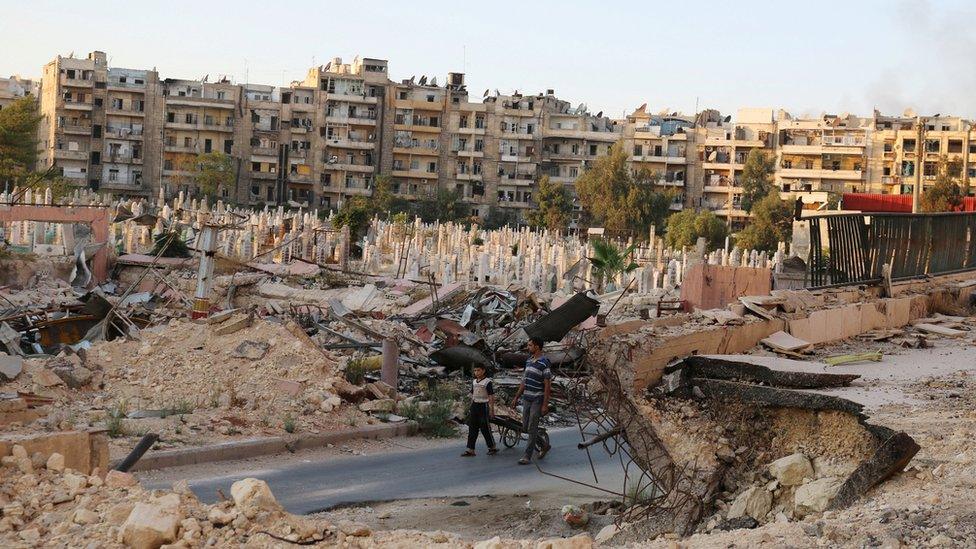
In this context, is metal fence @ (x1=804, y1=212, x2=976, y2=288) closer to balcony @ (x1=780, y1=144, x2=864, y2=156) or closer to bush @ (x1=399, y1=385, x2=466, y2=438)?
bush @ (x1=399, y1=385, x2=466, y2=438)

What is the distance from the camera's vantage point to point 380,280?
118 ft

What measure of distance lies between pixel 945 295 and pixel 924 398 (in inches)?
361

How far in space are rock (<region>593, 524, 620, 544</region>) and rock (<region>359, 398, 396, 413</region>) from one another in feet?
23.9

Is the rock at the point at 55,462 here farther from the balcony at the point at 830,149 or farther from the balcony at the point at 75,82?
the balcony at the point at 830,149

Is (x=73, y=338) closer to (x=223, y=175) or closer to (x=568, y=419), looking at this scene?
(x=568, y=419)

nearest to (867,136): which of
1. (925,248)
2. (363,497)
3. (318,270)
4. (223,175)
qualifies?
(223,175)

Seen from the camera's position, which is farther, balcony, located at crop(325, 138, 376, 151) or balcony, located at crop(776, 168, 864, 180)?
balcony, located at crop(776, 168, 864, 180)

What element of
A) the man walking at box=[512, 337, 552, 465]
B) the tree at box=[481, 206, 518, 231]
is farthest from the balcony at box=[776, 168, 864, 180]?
the man walking at box=[512, 337, 552, 465]

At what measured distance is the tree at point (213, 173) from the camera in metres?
83.7

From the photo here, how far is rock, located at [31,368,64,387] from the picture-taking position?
1538cm

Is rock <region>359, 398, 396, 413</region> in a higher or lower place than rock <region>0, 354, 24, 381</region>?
lower

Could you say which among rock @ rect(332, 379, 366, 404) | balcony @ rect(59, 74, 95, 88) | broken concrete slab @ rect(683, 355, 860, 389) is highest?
balcony @ rect(59, 74, 95, 88)

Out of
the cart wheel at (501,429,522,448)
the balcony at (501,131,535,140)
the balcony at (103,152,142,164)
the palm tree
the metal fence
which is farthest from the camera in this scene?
the balcony at (501,131,535,140)

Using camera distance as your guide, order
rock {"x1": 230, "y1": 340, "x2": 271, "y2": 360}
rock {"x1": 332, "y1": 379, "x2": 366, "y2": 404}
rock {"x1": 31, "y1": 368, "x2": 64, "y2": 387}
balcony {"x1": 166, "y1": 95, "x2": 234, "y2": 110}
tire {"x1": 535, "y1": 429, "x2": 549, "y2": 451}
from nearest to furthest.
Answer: tire {"x1": 535, "y1": 429, "x2": 549, "y2": 451} → rock {"x1": 31, "y1": 368, "x2": 64, "y2": 387} → rock {"x1": 332, "y1": 379, "x2": 366, "y2": 404} → rock {"x1": 230, "y1": 340, "x2": 271, "y2": 360} → balcony {"x1": 166, "y1": 95, "x2": 234, "y2": 110}
